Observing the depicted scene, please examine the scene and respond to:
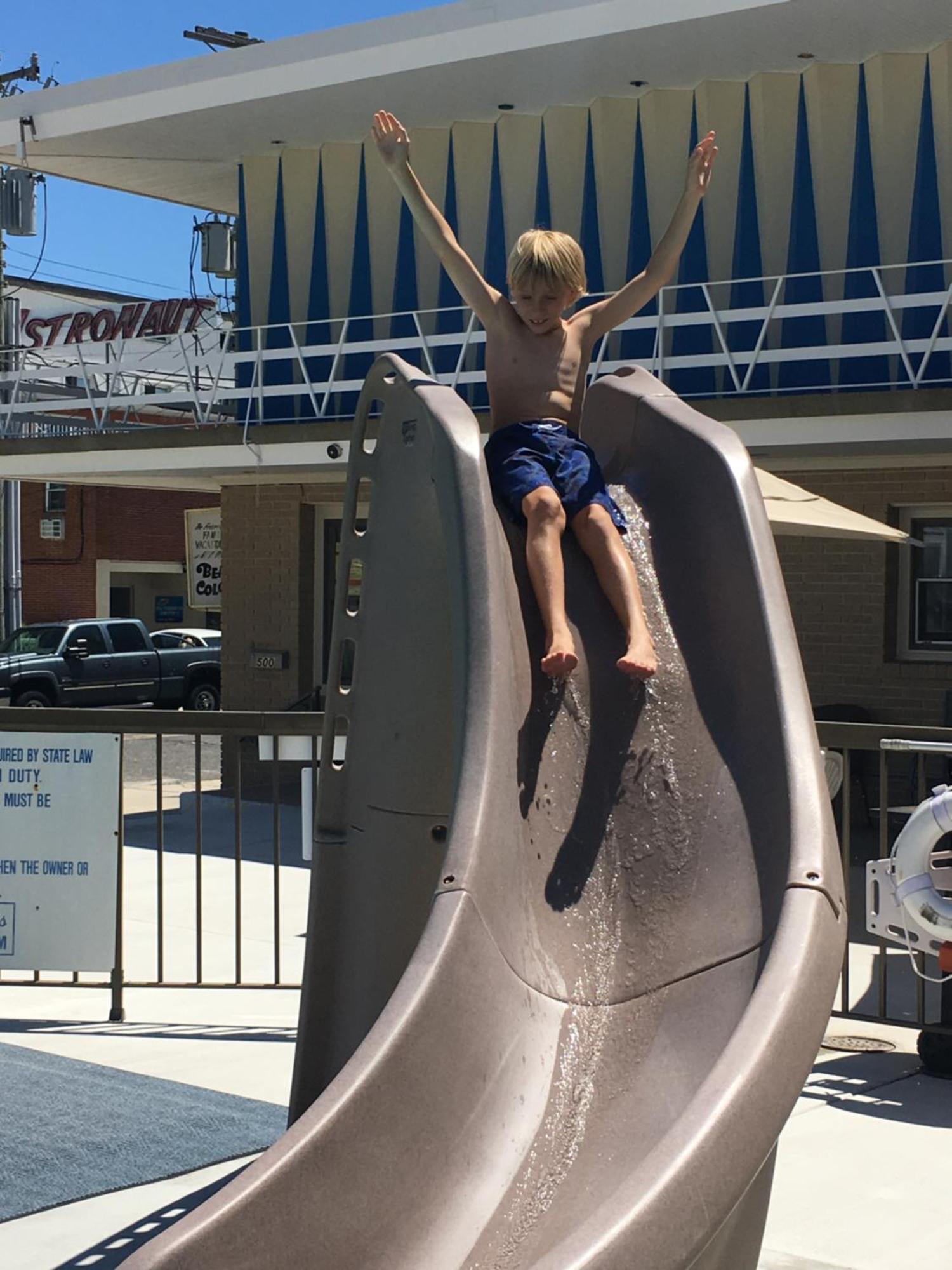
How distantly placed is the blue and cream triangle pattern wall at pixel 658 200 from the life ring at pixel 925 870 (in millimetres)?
9715

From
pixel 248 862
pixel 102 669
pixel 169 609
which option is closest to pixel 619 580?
pixel 248 862

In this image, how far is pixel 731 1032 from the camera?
10.5 ft

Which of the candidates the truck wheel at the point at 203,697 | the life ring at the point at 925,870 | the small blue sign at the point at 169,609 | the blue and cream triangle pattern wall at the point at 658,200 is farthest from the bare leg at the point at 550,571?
the small blue sign at the point at 169,609

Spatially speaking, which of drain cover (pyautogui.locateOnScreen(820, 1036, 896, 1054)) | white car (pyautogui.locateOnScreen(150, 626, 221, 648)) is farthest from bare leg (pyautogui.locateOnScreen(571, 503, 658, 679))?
white car (pyautogui.locateOnScreen(150, 626, 221, 648))

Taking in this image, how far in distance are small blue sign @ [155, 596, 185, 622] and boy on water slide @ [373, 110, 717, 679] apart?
3876 cm

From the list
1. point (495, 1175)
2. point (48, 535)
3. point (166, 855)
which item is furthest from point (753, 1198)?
point (48, 535)

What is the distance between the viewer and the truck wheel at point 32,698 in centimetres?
2717

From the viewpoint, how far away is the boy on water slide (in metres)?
4.12

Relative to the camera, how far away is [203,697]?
2981 centimetres

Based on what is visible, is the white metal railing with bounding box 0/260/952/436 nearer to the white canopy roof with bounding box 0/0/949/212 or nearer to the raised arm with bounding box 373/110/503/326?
the white canopy roof with bounding box 0/0/949/212

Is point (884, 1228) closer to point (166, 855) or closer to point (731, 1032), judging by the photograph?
point (731, 1032)

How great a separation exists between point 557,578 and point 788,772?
0.84m

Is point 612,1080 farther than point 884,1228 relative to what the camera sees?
No

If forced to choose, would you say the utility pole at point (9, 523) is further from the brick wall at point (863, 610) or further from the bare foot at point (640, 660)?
the bare foot at point (640, 660)
